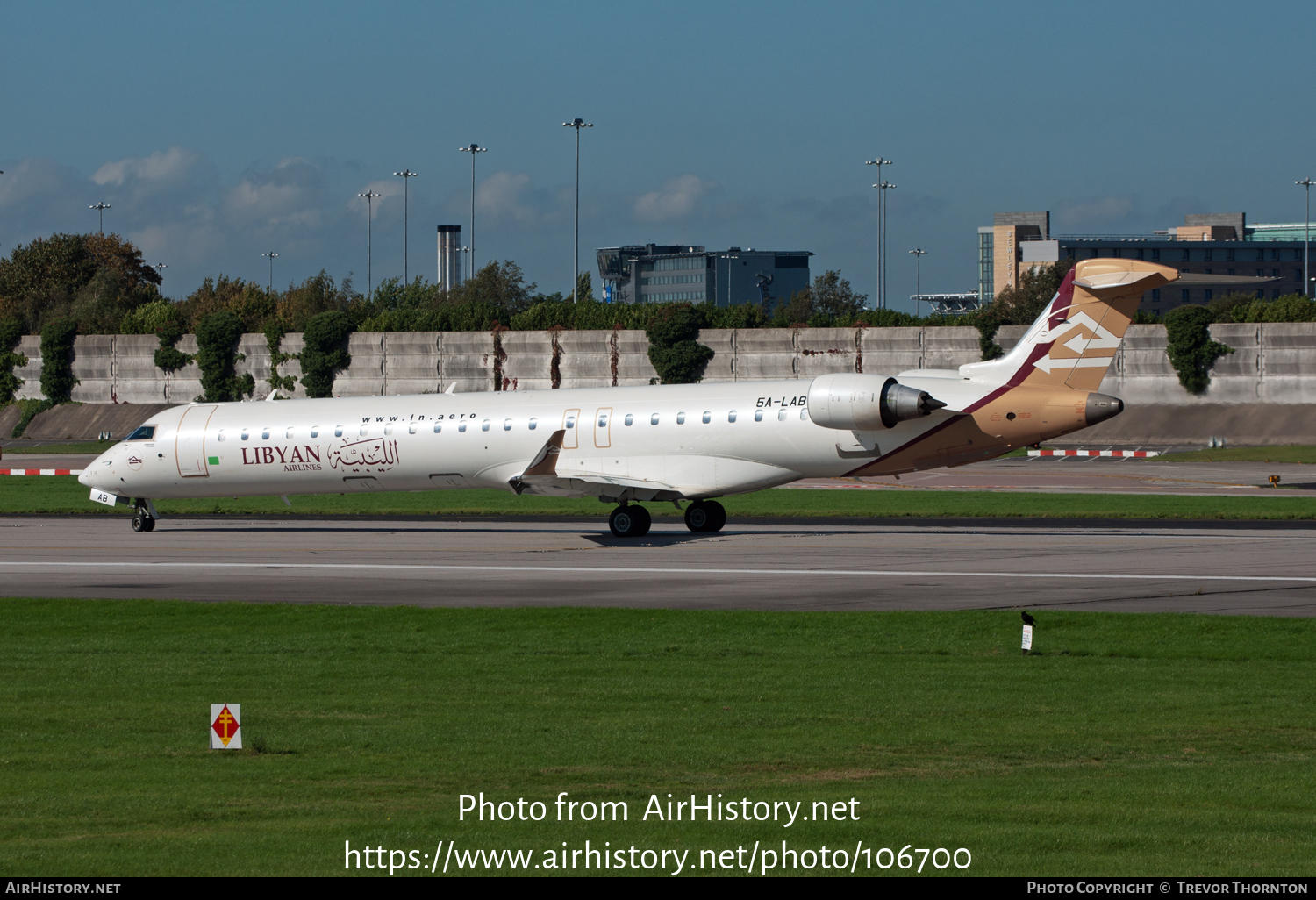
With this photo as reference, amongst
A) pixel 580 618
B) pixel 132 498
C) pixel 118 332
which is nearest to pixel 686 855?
pixel 580 618

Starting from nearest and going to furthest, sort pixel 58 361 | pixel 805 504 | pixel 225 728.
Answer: pixel 225 728 < pixel 805 504 < pixel 58 361

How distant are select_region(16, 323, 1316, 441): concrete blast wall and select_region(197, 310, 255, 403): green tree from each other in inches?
25.8

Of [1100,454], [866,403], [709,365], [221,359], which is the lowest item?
[1100,454]

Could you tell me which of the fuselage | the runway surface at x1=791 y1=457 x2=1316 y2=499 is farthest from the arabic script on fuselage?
the runway surface at x1=791 y1=457 x2=1316 y2=499

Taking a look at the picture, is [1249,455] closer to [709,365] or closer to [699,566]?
[709,365]

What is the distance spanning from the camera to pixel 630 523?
3419 cm

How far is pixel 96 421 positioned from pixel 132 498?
5329 centimetres

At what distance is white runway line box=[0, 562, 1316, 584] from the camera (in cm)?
2503

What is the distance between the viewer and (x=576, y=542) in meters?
33.7

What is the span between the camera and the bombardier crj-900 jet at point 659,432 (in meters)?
31.7

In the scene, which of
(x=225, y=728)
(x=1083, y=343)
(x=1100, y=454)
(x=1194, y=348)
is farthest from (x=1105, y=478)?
(x=225, y=728)

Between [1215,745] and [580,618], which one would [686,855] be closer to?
[1215,745]

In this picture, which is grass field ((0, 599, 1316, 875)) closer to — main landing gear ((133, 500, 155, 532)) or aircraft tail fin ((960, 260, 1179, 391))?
aircraft tail fin ((960, 260, 1179, 391))

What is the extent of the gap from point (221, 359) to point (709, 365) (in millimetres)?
31794
